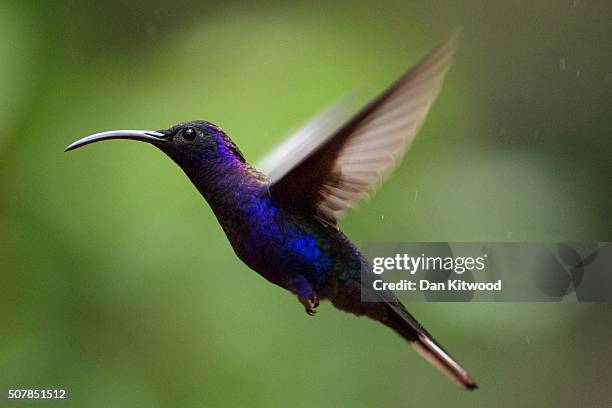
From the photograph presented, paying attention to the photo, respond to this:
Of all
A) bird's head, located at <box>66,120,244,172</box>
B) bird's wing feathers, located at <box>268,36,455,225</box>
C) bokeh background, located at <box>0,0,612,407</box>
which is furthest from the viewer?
bokeh background, located at <box>0,0,612,407</box>

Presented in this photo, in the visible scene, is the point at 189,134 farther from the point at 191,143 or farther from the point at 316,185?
the point at 316,185

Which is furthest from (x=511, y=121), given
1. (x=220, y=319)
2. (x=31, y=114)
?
(x=31, y=114)

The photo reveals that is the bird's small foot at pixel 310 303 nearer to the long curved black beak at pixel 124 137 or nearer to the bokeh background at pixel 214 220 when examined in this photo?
the long curved black beak at pixel 124 137

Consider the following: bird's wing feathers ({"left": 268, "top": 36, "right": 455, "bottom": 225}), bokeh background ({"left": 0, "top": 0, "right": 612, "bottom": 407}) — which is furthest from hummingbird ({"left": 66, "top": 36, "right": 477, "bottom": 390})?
bokeh background ({"left": 0, "top": 0, "right": 612, "bottom": 407})

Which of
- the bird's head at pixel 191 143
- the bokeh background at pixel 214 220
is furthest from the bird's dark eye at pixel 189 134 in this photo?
the bokeh background at pixel 214 220

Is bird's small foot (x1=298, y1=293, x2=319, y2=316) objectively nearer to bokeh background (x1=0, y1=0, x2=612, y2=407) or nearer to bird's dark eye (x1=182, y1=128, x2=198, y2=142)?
bird's dark eye (x1=182, y1=128, x2=198, y2=142)

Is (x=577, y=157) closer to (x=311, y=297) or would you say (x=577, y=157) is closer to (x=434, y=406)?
(x=434, y=406)
